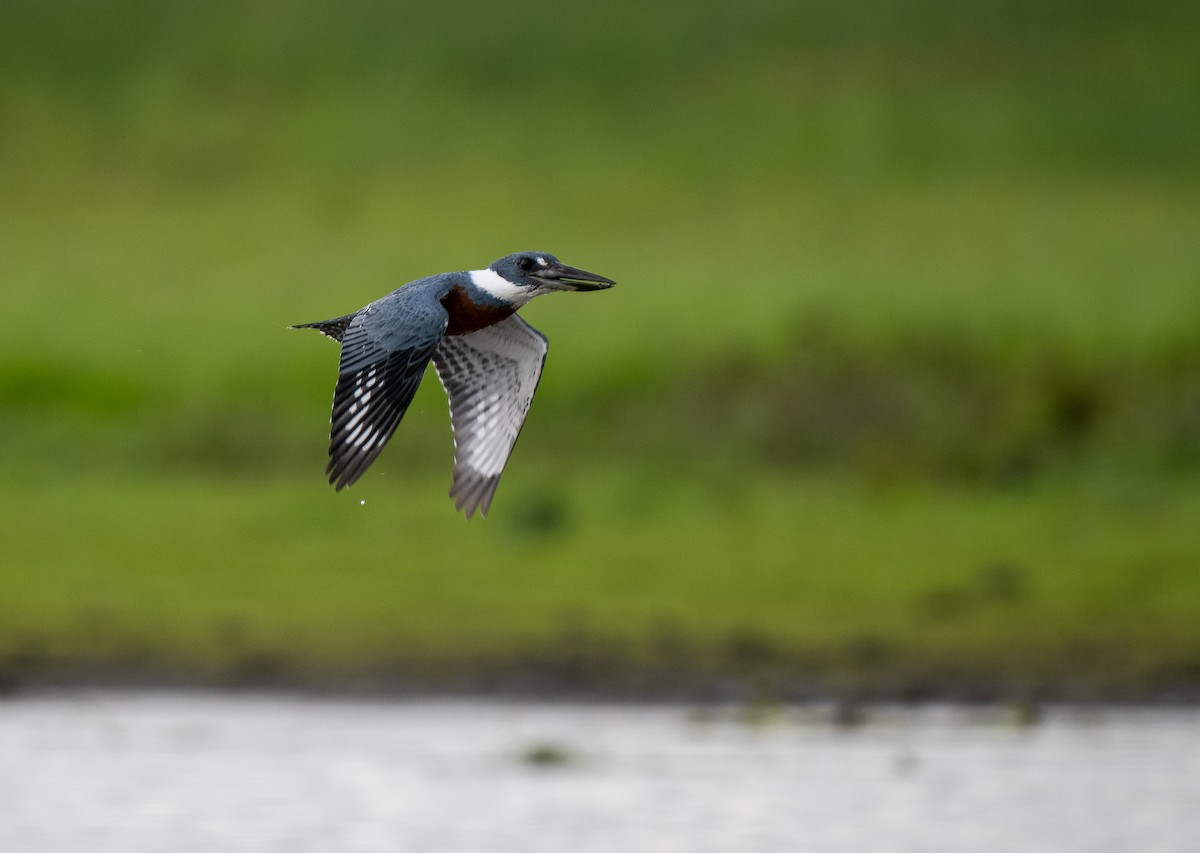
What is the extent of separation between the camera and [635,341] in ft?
98.9

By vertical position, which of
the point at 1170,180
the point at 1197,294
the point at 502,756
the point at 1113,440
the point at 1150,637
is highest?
the point at 1170,180

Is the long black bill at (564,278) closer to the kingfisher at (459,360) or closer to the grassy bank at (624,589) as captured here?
the kingfisher at (459,360)

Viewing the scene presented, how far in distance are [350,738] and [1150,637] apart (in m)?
6.03

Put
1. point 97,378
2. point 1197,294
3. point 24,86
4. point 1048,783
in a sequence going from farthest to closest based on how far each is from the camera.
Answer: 1. point 24,86
2. point 1197,294
3. point 97,378
4. point 1048,783

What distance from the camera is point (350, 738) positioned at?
1653cm

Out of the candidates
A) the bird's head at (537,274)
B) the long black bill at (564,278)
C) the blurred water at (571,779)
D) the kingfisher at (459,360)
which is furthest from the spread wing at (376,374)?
the blurred water at (571,779)

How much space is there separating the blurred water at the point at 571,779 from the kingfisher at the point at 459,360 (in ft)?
14.0

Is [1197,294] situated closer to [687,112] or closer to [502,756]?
[687,112]

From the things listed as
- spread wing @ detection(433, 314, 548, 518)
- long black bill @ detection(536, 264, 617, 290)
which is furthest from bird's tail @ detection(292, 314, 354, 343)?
long black bill @ detection(536, 264, 617, 290)

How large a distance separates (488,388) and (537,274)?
863 mm

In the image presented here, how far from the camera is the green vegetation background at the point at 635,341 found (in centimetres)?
1852

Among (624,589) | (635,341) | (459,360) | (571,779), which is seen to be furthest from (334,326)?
(635,341)

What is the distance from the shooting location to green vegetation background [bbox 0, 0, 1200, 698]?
729 inches

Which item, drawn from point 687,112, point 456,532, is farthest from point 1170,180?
point 456,532
